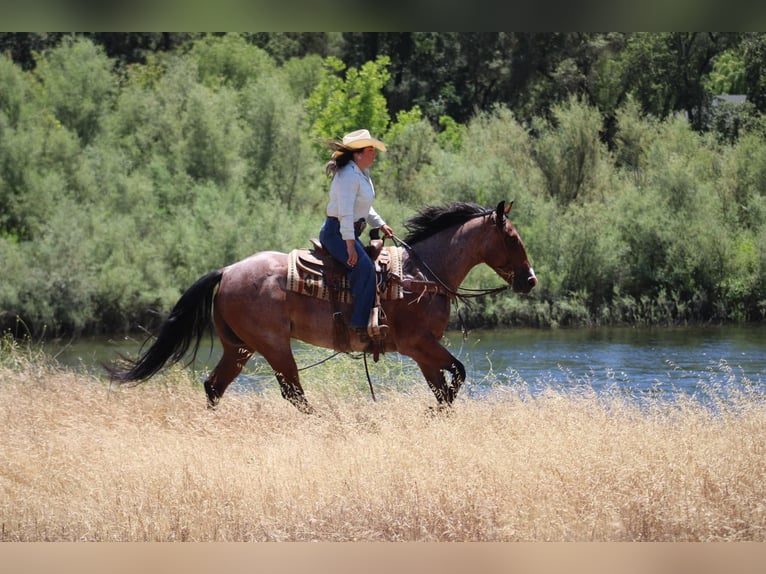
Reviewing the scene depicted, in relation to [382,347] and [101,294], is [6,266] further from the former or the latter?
[382,347]

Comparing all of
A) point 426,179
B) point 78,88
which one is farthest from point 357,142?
point 78,88

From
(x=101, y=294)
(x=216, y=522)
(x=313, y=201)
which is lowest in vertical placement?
(x=101, y=294)

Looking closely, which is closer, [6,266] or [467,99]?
[6,266]

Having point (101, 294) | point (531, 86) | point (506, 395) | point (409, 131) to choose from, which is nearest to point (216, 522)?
point (506, 395)

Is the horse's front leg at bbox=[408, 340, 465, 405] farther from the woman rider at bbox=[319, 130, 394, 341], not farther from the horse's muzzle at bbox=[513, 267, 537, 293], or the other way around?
the horse's muzzle at bbox=[513, 267, 537, 293]

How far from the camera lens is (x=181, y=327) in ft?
27.8

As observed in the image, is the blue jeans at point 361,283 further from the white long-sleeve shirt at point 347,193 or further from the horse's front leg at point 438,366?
the horse's front leg at point 438,366

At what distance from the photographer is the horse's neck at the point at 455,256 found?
845 cm

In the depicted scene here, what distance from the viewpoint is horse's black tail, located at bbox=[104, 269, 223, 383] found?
837 cm

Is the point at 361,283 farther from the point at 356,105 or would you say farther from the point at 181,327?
the point at 356,105

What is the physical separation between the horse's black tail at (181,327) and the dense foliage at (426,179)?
51.5ft

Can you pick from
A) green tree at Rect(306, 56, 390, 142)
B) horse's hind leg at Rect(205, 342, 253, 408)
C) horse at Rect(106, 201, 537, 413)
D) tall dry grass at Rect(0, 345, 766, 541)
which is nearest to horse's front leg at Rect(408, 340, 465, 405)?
horse at Rect(106, 201, 537, 413)

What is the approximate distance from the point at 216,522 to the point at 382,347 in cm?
294

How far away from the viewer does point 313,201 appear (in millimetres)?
30047
